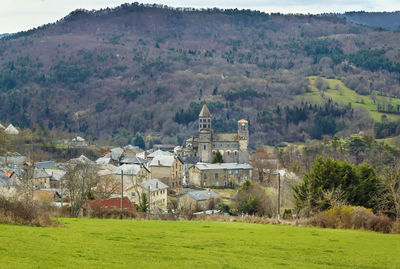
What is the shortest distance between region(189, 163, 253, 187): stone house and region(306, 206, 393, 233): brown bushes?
4493cm

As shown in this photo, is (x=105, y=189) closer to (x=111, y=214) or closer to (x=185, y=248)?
(x=111, y=214)

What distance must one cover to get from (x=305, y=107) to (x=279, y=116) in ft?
23.7

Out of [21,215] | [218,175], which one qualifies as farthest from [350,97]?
[21,215]

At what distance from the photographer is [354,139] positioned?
89.9 m

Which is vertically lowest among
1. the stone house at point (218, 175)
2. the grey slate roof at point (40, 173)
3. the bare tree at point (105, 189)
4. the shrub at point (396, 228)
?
the stone house at point (218, 175)

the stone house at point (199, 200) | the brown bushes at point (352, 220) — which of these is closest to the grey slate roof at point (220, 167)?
the stone house at point (199, 200)

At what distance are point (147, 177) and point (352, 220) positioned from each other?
1699 inches

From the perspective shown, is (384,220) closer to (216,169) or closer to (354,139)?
(216,169)

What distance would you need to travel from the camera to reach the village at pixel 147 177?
41.7 m

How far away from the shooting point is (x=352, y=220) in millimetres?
23516

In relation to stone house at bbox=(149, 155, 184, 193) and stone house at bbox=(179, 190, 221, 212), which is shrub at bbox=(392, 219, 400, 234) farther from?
stone house at bbox=(149, 155, 184, 193)

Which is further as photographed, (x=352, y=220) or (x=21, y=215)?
(x=352, y=220)

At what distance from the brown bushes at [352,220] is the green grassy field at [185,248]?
6.10 ft

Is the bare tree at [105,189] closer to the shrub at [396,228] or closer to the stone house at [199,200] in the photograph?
the stone house at [199,200]
